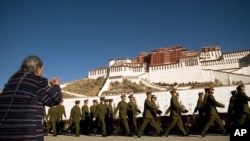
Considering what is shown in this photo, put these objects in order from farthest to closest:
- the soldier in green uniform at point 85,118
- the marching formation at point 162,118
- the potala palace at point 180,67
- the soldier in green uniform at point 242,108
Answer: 1. the potala palace at point 180,67
2. the soldier in green uniform at point 85,118
3. the marching formation at point 162,118
4. the soldier in green uniform at point 242,108

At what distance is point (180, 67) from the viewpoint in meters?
87.2

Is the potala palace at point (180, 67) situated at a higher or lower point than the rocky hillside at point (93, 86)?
higher

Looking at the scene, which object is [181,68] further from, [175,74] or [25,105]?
[25,105]

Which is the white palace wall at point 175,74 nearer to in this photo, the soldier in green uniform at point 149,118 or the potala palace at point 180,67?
the potala palace at point 180,67

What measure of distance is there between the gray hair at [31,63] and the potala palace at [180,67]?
72758 millimetres

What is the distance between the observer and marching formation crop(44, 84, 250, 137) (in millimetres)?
10230

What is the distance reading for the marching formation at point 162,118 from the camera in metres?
10.2

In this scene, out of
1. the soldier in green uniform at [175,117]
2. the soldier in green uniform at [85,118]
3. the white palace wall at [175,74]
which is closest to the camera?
the soldier in green uniform at [175,117]

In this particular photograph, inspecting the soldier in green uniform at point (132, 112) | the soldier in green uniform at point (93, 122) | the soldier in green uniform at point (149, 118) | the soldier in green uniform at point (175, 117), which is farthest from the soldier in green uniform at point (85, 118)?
the soldier in green uniform at point (175, 117)

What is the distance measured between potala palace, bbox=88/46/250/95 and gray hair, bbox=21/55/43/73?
72.8 m

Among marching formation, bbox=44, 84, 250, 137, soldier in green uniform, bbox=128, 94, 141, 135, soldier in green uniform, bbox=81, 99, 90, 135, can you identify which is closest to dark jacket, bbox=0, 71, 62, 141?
marching formation, bbox=44, 84, 250, 137

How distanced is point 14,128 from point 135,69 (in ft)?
304

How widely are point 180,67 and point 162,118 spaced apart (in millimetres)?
73920

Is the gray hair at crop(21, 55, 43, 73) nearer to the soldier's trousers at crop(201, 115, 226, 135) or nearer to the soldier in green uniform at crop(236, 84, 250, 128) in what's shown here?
the soldier in green uniform at crop(236, 84, 250, 128)
